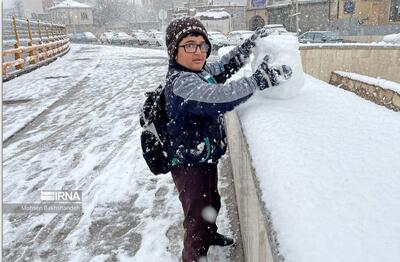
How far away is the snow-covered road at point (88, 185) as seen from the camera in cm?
290

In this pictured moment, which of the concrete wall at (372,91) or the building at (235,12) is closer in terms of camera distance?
the concrete wall at (372,91)

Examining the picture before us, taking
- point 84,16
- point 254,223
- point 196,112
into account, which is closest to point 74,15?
point 84,16

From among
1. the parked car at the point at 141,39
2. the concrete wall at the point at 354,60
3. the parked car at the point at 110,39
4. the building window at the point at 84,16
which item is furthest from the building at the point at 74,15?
the concrete wall at the point at 354,60

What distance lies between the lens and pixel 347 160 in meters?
1.41

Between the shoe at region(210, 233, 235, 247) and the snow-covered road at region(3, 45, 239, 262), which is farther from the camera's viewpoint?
the snow-covered road at region(3, 45, 239, 262)

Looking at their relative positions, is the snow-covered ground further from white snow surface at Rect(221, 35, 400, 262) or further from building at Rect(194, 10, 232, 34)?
building at Rect(194, 10, 232, 34)

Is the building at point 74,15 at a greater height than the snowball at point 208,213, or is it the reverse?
the building at point 74,15

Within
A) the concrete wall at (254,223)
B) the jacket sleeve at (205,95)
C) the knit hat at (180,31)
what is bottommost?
the concrete wall at (254,223)

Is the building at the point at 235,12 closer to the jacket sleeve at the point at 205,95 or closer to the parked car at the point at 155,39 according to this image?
the parked car at the point at 155,39

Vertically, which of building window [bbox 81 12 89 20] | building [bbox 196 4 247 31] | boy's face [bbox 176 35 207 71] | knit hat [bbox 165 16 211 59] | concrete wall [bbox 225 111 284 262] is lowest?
concrete wall [bbox 225 111 284 262]

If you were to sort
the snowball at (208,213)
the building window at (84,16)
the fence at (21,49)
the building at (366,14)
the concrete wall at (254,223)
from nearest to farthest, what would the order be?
1. the concrete wall at (254,223)
2. the snowball at (208,213)
3. the fence at (21,49)
4. the building at (366,14)
5. the building window at (84,16)

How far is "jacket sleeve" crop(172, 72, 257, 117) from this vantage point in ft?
6.31

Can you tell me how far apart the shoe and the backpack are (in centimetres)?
75

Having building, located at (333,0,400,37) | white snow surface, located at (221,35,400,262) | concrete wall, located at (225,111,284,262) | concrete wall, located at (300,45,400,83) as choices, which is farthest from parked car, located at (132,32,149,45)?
white snow surface, located at (221,35,400,262)
